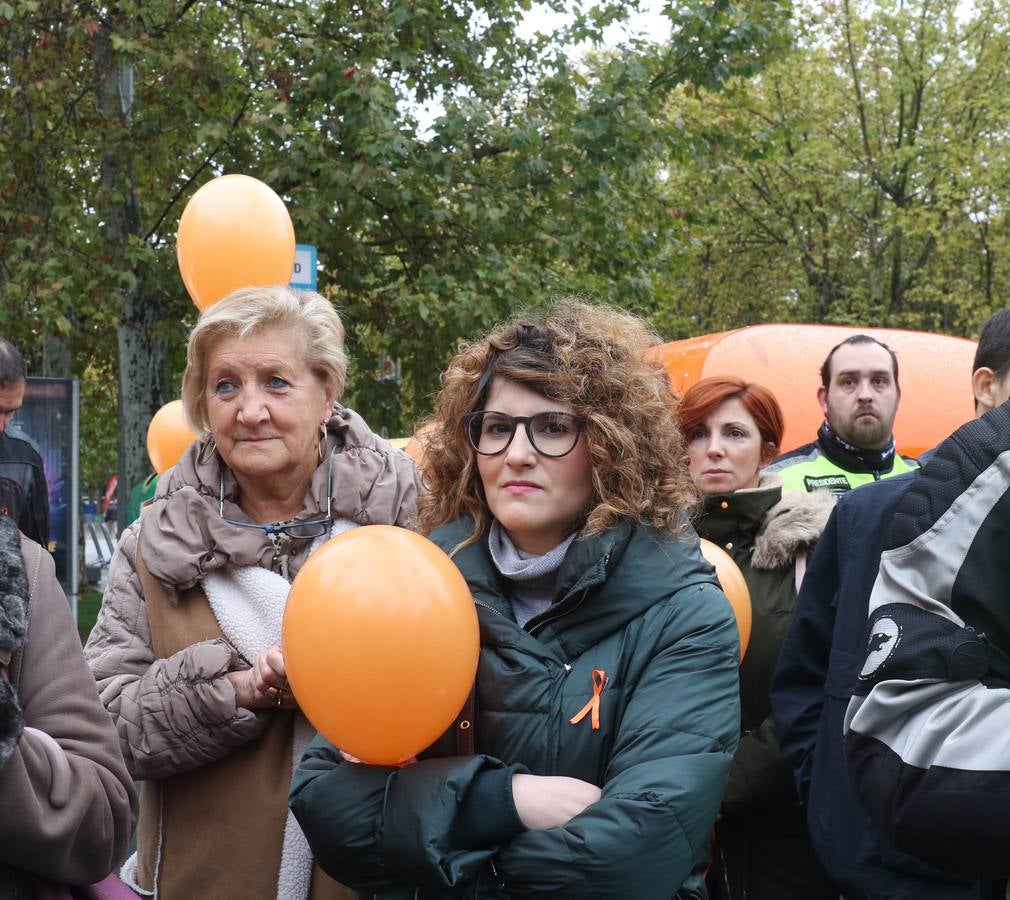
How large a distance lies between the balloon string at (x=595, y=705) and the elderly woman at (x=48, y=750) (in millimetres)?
747

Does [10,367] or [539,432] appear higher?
[539,432]

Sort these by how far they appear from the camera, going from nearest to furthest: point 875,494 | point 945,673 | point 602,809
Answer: point 945,673 → point 602,809 → point 875,494

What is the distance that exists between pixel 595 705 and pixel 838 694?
805 mm

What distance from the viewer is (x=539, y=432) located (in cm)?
231

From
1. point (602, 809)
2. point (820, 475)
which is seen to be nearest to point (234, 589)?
point (602, 809)

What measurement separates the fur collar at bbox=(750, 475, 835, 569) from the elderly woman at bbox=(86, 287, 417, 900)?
44.6 inches

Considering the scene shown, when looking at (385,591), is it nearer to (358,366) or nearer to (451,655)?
(451,655)

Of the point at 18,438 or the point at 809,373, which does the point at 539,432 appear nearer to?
the point at 18,438

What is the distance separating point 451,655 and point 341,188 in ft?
25.7

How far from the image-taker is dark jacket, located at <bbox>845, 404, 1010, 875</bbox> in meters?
1.62

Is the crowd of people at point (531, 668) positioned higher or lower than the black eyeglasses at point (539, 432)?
lower

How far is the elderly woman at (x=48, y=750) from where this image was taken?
1.74 m

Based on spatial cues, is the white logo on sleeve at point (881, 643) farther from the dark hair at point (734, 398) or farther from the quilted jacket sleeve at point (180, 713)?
the dark hair at point (734, 398)

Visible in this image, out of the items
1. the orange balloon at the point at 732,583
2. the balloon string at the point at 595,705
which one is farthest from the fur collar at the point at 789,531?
the balloon string at the point at 595,705
